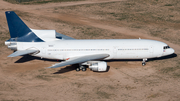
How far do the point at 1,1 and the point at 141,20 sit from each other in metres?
64.7

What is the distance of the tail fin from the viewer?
42.8m

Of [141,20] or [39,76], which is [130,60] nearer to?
[39,76]

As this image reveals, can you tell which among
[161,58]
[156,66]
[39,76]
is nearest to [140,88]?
[156,66]

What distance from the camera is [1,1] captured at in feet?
321

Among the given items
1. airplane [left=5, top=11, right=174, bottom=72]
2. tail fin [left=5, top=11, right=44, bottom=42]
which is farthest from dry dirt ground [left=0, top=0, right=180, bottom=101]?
tail fin [left=5, top=11, right=44, bottom=42]

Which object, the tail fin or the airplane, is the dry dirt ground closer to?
the airplane

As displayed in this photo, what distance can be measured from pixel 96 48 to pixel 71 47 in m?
5.25

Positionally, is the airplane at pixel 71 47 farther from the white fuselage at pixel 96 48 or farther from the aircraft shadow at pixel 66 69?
the aircraft shadow at pixel 66 69

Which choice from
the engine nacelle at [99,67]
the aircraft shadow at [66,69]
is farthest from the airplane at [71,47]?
the aircraft shadow at [66,69]

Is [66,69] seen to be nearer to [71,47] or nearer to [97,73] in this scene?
[71,47]

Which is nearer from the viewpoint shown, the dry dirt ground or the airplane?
the dry dirt ground

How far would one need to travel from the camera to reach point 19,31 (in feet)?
143

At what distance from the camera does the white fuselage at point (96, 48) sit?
144ft

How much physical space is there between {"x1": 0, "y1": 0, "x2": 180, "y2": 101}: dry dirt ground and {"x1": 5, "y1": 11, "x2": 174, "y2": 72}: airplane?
9.73 feet
